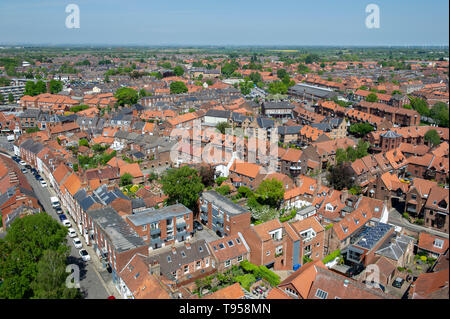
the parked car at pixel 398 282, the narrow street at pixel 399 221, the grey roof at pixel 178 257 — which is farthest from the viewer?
the narrow street at pixel 399 221

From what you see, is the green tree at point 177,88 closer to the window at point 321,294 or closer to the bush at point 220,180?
the bush at point 220,180

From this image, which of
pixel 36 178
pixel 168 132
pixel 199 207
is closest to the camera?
pixel 199 207

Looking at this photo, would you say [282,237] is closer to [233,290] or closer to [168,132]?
[233,290]

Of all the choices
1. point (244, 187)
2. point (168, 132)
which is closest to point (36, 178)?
point (168, 132)

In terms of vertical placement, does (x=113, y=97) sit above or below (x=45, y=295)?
above

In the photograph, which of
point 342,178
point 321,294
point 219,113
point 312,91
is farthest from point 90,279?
point 312,91

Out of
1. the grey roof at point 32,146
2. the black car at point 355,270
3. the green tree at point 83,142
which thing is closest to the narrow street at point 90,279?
the black car at point 355,270

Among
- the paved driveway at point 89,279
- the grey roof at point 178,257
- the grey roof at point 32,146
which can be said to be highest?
the grey roof at point 32,146

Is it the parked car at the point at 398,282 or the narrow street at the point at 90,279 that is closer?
the parked car at the point at 398,282
